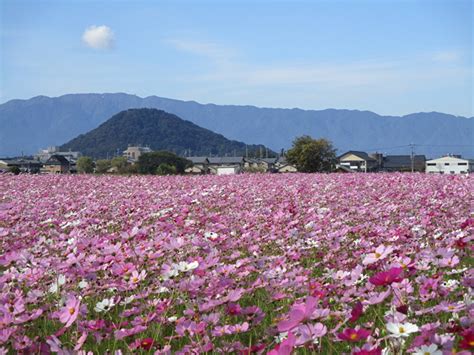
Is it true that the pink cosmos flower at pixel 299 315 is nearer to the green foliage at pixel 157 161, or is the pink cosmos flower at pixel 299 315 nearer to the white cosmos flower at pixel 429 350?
the white cosmos flower at pixel 429 350

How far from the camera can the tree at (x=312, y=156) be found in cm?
5488

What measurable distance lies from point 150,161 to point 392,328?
7229 centimetres

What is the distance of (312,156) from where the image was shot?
54875mm

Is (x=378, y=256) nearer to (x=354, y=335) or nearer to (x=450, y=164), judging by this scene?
(x=354, y=335)

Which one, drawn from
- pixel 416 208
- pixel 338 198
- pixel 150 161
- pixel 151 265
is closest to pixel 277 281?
pixel 151 265

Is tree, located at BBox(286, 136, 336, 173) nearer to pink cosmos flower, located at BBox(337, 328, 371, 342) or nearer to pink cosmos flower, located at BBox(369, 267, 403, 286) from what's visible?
pink cosmos flower, located at BBox(369, 267, 403, 286)

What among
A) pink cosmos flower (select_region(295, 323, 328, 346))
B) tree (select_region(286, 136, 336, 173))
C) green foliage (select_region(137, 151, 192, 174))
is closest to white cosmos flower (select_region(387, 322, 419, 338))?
pink cosmos flower (select_region(295, 323, 328, 346))

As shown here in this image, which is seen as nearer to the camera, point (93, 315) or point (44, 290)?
point (44, 290)

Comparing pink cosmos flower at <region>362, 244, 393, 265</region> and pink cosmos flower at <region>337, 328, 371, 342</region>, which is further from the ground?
pink cosmos flower at <region>362, 244, 393, 265</region>

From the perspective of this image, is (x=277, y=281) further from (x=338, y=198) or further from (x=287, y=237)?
(x=338, y=198)

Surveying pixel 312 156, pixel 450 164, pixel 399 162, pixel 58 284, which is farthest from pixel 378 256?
pixel 450 164

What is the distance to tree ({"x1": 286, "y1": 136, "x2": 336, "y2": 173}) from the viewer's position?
54875 mm

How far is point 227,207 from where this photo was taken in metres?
7.89

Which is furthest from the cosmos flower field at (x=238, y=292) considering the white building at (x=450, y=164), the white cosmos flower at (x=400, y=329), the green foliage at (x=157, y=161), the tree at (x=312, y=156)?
the white building at (x=450, y=164)
